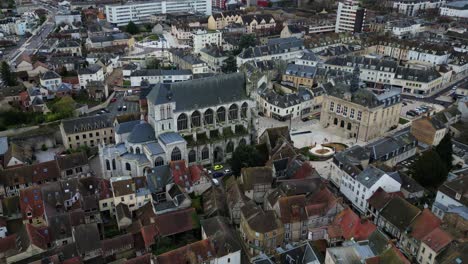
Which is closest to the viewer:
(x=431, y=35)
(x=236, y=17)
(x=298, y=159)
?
(x=298, y=159)

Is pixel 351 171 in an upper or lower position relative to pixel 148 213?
upper

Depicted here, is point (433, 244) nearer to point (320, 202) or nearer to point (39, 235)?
point (320, 202)

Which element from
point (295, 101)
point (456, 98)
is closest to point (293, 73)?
point (295, 101)

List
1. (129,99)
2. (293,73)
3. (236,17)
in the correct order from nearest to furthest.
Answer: (129,99) → (293,73) → (236,17)

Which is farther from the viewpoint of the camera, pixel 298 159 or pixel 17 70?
pixel 17 70

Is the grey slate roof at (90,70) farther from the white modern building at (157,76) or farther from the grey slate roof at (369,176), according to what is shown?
the grey slate roof at (369,176)

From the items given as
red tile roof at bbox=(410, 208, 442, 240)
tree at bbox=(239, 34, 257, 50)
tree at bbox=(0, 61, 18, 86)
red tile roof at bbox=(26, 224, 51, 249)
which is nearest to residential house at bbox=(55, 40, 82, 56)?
tree at bbox=(0, 61, 18, 86)

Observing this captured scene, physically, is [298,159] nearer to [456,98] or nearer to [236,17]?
[456,98]
